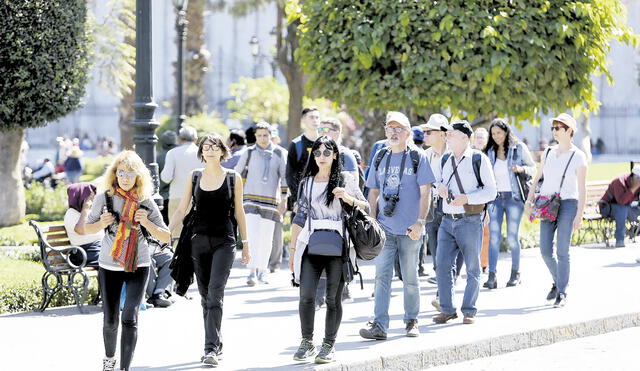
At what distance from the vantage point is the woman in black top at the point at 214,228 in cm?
775

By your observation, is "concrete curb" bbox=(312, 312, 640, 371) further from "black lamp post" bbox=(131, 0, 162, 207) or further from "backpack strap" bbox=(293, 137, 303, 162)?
"black lamp post" bbox=(131, 0, 162, 207)

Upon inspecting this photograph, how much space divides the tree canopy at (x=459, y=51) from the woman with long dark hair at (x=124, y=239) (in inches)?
297

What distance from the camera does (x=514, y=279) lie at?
11977mm

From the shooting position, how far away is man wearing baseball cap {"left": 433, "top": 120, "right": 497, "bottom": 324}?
366 inches

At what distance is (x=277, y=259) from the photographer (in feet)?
43.1

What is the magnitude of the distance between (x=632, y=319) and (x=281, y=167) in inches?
162

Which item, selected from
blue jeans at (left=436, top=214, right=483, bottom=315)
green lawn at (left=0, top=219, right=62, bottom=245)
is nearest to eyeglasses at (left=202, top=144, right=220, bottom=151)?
blue jeans at (left=436, top=214, right=483, bottom=315)

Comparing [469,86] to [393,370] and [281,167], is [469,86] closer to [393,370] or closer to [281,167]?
[281,167]

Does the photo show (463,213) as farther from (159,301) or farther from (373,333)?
(159,301)

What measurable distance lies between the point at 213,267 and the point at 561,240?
3976mm

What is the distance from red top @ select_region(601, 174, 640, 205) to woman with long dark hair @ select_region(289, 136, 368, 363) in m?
10.2

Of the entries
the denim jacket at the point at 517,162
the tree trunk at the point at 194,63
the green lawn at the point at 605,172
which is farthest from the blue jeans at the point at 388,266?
the tree trunk at the point at 194,63

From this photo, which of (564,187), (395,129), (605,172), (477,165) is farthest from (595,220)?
(605,172)

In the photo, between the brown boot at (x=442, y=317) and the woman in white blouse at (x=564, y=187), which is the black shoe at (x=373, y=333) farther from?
the woman in white blouse at (x=564, y=187)
